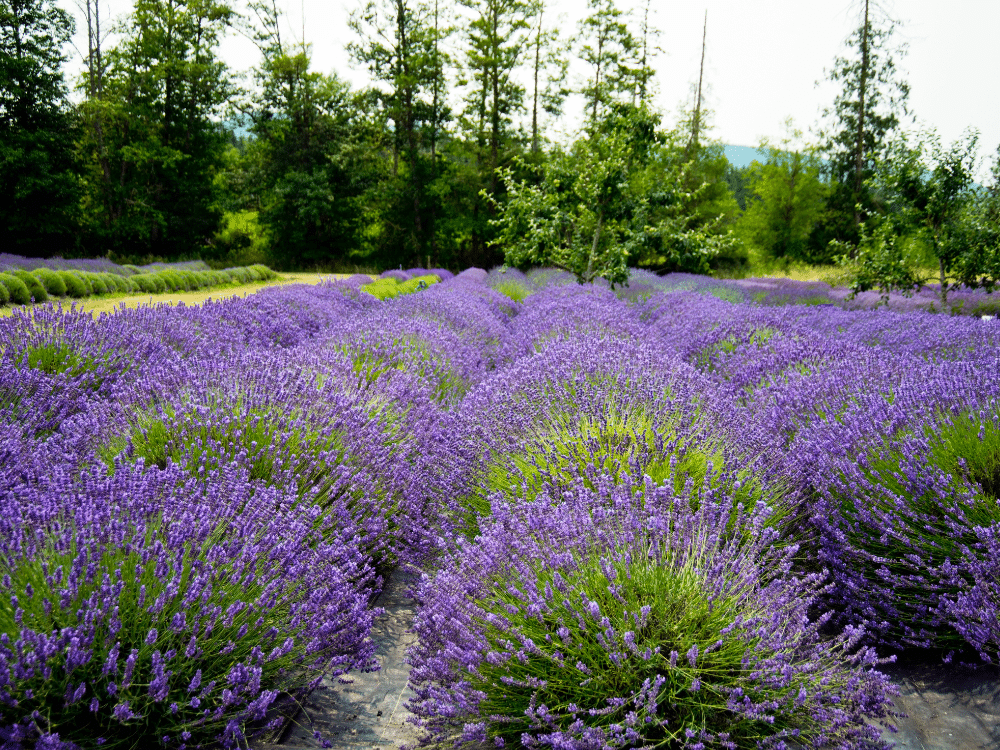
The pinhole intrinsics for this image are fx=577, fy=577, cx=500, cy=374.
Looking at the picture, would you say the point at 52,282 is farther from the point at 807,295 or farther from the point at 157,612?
the point at 807,295

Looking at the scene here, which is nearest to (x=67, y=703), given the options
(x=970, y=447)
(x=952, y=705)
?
(x=952, y=705)

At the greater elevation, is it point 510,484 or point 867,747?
point 510,484

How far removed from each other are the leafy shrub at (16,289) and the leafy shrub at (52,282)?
1.05 m

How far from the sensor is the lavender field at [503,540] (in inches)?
54.0

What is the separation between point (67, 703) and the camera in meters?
1.22

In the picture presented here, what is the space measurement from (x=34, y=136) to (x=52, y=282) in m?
13.6

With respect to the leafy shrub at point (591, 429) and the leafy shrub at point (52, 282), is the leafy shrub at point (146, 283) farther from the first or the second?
the leafy shrub at point (591, 429)

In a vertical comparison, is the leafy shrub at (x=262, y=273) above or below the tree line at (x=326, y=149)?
below

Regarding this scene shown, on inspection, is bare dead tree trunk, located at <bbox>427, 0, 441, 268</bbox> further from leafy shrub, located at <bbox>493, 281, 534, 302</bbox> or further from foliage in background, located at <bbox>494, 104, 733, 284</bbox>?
foliage in background, located at <bbox>494, 104, 733, 284</bbox>

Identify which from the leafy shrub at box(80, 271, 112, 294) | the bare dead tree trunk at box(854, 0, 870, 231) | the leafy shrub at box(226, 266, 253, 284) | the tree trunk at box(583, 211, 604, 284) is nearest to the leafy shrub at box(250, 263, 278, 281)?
the leafy shrub at box(226, 266, 253, 284)

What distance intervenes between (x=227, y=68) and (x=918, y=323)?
97.6 ft

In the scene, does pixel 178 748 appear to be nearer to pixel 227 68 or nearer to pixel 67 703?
pixel 67 703

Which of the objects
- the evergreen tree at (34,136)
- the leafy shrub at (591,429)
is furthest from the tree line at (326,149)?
the leafy shrub at (591,429)

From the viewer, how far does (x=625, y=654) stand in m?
1.38
